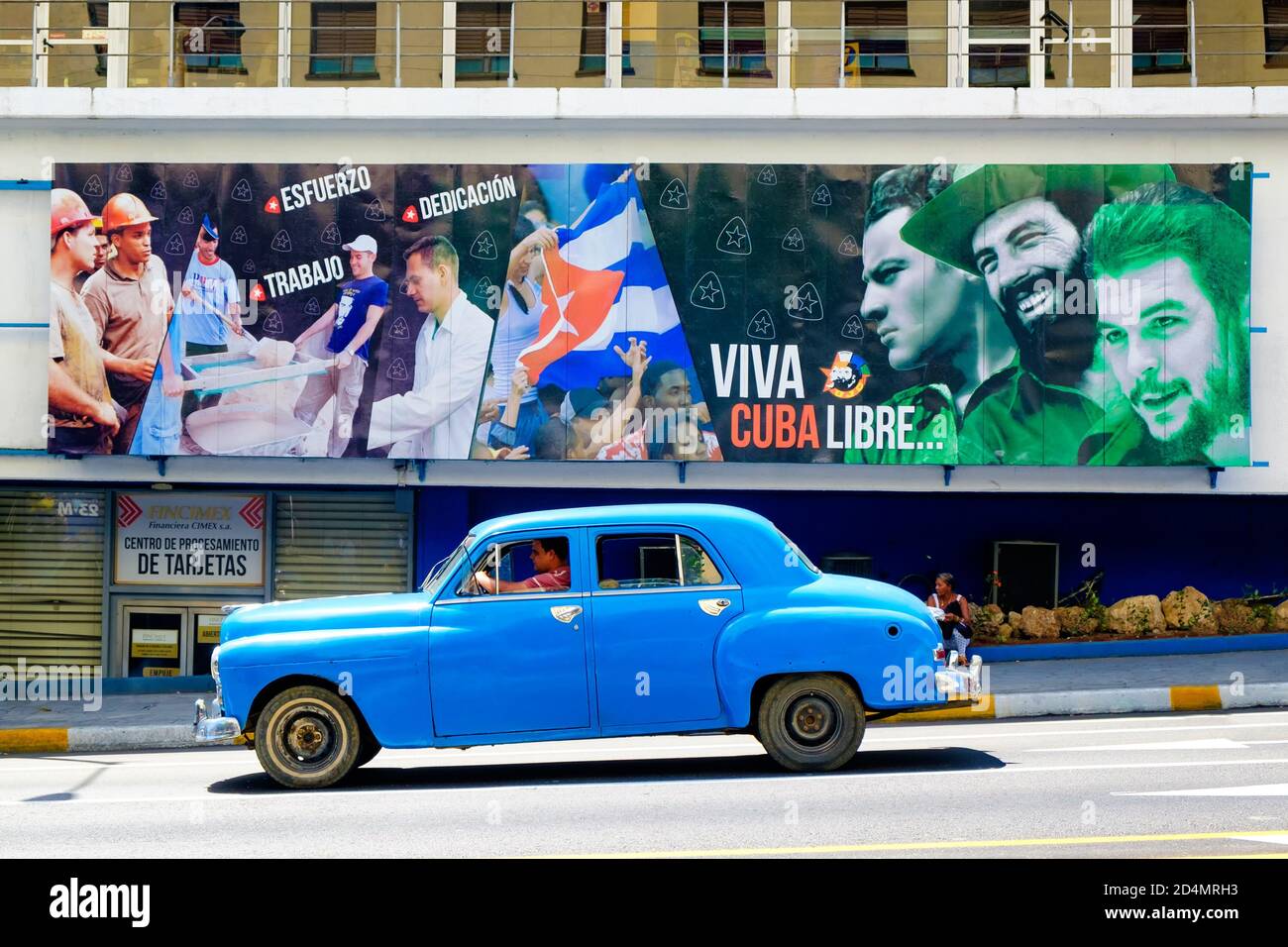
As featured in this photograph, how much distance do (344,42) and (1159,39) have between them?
11.6 m

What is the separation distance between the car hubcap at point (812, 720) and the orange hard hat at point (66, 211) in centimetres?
1298

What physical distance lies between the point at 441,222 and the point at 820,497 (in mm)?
6379

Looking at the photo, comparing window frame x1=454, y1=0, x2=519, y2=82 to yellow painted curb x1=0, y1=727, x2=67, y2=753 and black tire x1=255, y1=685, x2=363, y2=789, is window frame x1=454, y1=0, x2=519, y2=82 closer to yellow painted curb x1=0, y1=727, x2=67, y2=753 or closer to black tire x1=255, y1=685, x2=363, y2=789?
yellow painted curb x1=0, y1=727, x2=67, y2=753

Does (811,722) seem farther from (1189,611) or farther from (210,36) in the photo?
(210,36)

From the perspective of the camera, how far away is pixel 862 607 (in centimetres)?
1003

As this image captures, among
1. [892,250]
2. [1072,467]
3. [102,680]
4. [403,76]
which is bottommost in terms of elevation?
[102,680]

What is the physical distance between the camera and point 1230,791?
913 cm

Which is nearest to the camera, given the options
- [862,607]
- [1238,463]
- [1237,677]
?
[862,607]

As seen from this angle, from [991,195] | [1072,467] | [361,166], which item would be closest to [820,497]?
[1072,467]

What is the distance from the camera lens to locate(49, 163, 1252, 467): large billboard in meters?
18.0

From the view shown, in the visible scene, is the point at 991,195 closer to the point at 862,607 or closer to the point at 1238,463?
the point at 1238,463

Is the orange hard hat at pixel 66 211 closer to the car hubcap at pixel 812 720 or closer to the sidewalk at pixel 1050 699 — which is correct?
the sidewalk at pixel 1050 699

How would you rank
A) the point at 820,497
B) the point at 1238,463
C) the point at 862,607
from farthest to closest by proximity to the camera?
1. the point at 820,497
2. the point at 1238,463
3. the point at 862,607

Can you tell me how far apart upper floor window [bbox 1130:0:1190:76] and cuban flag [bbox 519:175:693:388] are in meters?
7.56
